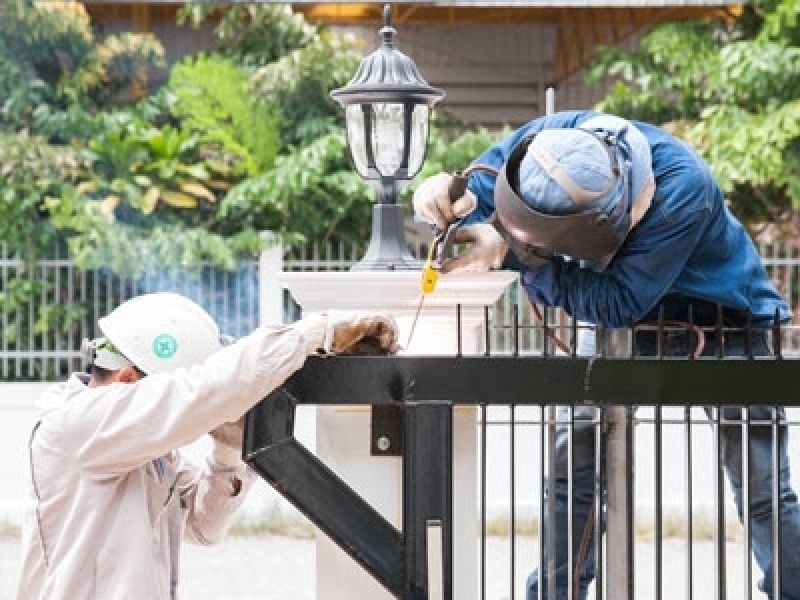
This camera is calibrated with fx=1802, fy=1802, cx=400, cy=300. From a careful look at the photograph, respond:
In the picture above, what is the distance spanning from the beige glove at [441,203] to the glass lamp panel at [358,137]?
3297 millimetres

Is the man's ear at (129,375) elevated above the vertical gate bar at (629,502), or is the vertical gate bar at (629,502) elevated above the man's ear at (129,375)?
the man's ear at (129,375)

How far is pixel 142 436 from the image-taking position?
4.02m

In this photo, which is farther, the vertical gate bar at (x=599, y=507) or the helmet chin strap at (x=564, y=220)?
the vertical gate bar at (x=599, y=507)

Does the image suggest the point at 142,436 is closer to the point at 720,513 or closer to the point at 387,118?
the point at 720,513

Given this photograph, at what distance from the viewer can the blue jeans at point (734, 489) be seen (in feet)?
15.7

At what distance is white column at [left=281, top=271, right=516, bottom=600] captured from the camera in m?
4.43

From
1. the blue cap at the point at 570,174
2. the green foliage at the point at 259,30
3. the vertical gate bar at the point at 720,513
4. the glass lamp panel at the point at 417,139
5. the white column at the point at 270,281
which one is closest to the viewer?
the blue cap at the point at 570,174

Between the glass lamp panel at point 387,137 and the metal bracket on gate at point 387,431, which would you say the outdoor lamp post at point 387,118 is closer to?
the glass lamp panel at point 387,137

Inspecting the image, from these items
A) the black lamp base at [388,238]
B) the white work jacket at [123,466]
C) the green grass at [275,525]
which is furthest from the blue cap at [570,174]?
the green grass at [275,525]

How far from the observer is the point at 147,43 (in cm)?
1516

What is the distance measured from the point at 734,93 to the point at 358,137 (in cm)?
714

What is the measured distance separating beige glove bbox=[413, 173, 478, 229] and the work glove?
35 centimetres

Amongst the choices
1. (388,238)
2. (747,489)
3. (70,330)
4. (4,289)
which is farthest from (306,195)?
(747,489)

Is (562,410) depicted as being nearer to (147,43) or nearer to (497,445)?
(497,445)
